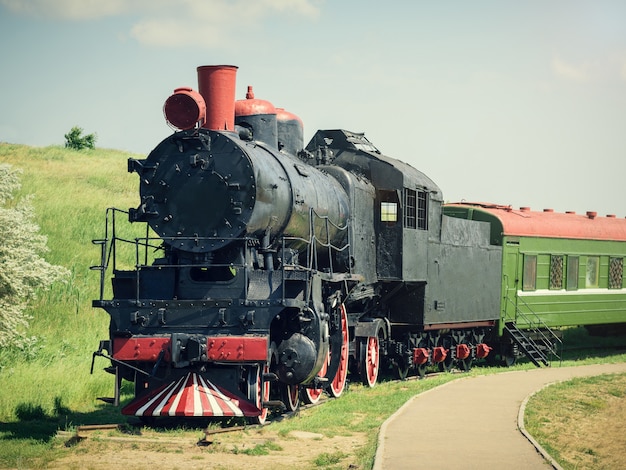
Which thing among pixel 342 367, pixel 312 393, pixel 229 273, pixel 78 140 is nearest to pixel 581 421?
pixel 342 367

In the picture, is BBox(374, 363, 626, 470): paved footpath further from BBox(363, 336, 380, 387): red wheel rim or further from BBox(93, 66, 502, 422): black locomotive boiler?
BBox(93, 66, 502, 422): black locomotive boiler

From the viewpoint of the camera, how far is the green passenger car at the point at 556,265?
23516 mm

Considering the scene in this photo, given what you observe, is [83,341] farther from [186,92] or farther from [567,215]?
[567,215]

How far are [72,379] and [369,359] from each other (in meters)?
5.26

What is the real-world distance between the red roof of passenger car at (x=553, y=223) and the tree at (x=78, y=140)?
137ft

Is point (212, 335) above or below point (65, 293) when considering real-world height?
below

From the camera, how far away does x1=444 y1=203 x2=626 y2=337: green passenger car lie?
926 inches

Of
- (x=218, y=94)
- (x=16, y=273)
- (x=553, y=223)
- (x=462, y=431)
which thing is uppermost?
(x=218, y=94)

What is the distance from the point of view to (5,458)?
10414 mm

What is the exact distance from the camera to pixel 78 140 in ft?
207

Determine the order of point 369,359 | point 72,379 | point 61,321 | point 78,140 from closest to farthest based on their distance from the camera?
point 72,379
point 369,359
point 61,321
point 78,140

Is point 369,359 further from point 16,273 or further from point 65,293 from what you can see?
point 65,293

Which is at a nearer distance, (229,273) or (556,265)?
(229,273)

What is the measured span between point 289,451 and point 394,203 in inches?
309
